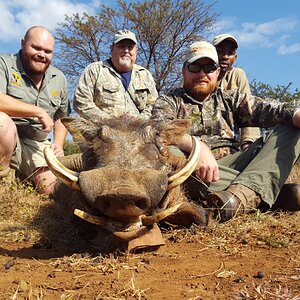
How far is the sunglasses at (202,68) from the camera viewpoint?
15.5 feet

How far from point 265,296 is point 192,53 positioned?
3111 mm

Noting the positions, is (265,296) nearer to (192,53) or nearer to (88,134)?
(88,134)

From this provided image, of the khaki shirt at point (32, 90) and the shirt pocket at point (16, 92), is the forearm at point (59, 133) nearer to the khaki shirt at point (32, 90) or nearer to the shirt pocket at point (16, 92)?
the khaki shirt at point (32, 90)

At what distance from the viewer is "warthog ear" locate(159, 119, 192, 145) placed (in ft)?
12.0

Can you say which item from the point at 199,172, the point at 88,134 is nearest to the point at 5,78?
the point at 88,134

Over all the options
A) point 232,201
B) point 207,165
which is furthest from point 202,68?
point 232,201

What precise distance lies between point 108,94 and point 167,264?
489 centimetres

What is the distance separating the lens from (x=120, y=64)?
7523 mm

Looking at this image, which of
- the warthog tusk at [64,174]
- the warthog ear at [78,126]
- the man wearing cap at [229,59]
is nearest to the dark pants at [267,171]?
the warthog ear at [78,126]

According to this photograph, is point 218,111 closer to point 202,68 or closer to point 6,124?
point 202,68

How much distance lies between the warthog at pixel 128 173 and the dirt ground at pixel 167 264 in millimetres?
223

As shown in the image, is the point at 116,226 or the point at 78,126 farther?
the point at 78,126

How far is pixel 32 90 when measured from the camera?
6160 millimetres

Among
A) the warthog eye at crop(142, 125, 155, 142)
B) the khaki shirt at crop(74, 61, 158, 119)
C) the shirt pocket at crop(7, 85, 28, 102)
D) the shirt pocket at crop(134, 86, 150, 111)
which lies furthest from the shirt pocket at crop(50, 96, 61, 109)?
the warthog eye at crop(142, 125, 155, 142)
